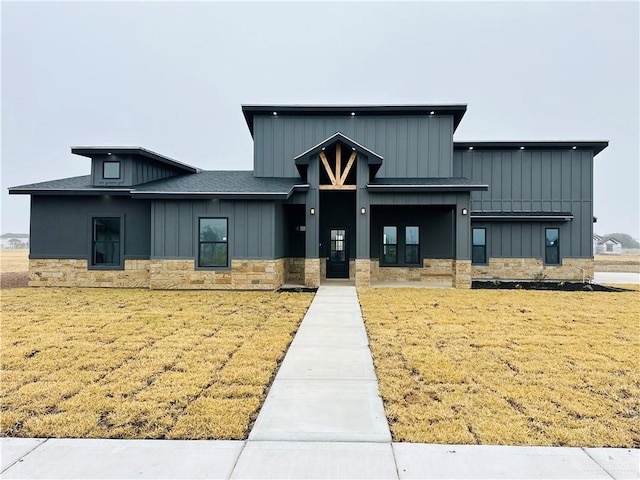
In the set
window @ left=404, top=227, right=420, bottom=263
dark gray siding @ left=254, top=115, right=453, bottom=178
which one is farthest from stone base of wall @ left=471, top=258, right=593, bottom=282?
dark gray siding @ left=254, top=115, right=453, bottom=178

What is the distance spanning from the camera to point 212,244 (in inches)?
542

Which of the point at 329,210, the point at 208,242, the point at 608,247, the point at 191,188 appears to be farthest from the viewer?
the point at 608,247

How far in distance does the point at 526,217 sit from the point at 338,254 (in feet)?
29.1

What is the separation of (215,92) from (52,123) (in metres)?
50.7

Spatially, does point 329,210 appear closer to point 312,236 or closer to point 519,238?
point 312,236

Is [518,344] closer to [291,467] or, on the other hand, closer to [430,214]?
[291,467]

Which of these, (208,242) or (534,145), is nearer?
(208,242)

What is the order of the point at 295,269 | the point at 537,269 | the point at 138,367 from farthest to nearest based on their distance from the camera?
the point at 537,269
the point at 295,269
the point at 138,367

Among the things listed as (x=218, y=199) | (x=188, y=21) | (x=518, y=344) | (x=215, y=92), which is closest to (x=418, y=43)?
(x=188, y=21)

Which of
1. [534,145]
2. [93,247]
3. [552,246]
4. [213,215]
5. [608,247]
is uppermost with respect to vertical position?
[534,145]

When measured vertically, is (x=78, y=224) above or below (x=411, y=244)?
above

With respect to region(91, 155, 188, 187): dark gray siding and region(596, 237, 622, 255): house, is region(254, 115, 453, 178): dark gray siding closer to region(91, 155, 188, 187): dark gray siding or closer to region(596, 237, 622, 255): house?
region(91, 155, 188, 187): dark gray siding

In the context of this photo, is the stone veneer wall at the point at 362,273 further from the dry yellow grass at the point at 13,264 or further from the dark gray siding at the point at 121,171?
the dry yellow grass at the point at 13,264

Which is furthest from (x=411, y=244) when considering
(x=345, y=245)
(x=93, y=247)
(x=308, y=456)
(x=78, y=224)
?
(x=308, y=456)
